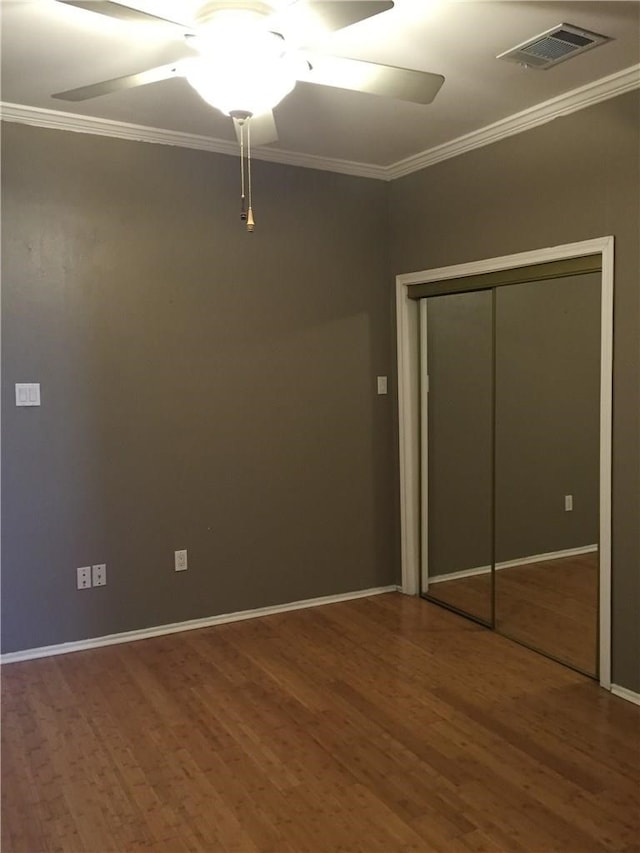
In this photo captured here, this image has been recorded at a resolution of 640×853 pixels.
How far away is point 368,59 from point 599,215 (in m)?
1.22

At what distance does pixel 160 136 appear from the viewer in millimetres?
3879

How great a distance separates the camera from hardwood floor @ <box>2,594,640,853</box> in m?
2.42

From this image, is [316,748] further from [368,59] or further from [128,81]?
[368,59]

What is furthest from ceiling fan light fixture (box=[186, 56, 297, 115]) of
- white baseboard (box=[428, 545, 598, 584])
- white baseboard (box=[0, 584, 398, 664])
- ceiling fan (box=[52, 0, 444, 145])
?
white baseboard (box=[0, 584, 398, 664])

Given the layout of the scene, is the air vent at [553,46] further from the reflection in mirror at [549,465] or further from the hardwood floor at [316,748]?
the hardwood floor at [316,748]

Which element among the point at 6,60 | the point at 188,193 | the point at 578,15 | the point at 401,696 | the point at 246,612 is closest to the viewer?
the point at 578,15

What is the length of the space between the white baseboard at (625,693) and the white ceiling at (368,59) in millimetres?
2625

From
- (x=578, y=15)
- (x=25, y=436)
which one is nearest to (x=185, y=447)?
(x=25, y=436)

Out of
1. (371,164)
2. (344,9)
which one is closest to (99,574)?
(371,164)

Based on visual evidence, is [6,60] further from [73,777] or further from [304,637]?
[304,637]

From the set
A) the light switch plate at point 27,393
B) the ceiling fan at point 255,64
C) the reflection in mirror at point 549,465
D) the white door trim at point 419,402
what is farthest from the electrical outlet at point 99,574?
the ceiling fan at point 255,64

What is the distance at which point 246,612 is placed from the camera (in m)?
4.31

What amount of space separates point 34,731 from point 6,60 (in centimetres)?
266

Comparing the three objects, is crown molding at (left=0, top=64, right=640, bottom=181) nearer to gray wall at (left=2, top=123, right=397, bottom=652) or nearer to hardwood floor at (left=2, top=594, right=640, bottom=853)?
gray wall at (left=2, top=123, right=397, bottom=652)
